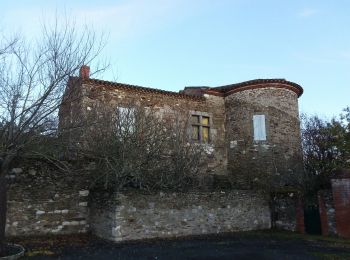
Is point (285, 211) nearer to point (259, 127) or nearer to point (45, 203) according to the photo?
point (259, 127)

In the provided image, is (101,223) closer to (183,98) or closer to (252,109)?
(183,98)

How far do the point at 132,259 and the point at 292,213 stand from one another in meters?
8.19

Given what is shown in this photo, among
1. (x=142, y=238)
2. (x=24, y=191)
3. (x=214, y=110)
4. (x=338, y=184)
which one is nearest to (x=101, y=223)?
(x=142, y=238)

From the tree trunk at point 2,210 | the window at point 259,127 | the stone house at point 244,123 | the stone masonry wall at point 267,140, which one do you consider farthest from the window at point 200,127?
the tree trunk at point 2,210

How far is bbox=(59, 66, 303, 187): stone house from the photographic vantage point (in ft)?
66.2

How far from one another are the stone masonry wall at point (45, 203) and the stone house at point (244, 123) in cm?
714

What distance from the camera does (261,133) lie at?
20.8 metres

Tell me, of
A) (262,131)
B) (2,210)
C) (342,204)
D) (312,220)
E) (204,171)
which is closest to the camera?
(2,210)

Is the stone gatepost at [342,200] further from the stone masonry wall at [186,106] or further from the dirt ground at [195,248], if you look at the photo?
the stone masonry wall at [186,106]

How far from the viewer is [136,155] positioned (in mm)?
12750

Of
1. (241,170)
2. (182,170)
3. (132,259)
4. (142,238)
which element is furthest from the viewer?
(241,170)

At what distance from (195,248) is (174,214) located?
8.94 ft

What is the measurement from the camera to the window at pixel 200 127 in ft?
68.6

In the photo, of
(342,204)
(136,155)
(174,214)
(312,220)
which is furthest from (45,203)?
(342,204)
